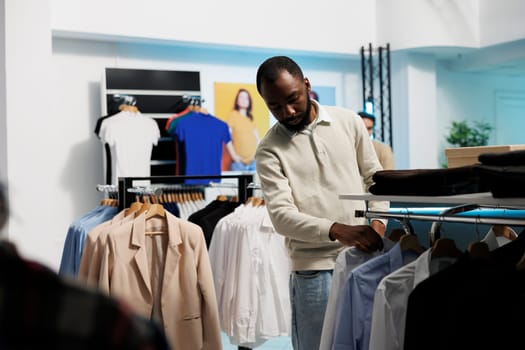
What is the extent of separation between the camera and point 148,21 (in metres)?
7.11

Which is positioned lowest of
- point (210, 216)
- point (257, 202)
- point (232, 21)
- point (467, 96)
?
point (210, 216)

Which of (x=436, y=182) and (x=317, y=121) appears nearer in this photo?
(x=436, y=182)

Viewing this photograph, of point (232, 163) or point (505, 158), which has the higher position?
point (232, 163)

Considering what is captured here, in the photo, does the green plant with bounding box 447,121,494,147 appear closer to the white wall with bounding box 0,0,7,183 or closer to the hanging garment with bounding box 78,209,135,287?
the white wall with bounding box 0,0,7,183

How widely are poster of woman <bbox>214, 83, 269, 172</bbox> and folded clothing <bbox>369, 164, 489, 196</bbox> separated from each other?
593cm

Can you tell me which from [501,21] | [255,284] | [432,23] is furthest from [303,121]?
[501,21]

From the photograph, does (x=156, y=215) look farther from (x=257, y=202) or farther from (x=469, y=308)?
(x=469, y=308)

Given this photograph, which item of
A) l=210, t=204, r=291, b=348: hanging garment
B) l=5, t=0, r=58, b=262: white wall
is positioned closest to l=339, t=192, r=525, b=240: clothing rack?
l=210, t=204, r=291, b=348: hanging garment

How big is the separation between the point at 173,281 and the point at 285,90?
43.1 inches

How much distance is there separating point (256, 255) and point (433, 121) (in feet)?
17.5

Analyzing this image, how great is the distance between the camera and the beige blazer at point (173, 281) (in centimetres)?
306

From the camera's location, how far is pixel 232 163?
782 cm

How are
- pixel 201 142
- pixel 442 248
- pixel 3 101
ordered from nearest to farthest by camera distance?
pixel 442 248, pixel 3 101, pixel 201 142

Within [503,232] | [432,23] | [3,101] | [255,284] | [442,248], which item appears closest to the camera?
[442,248]
